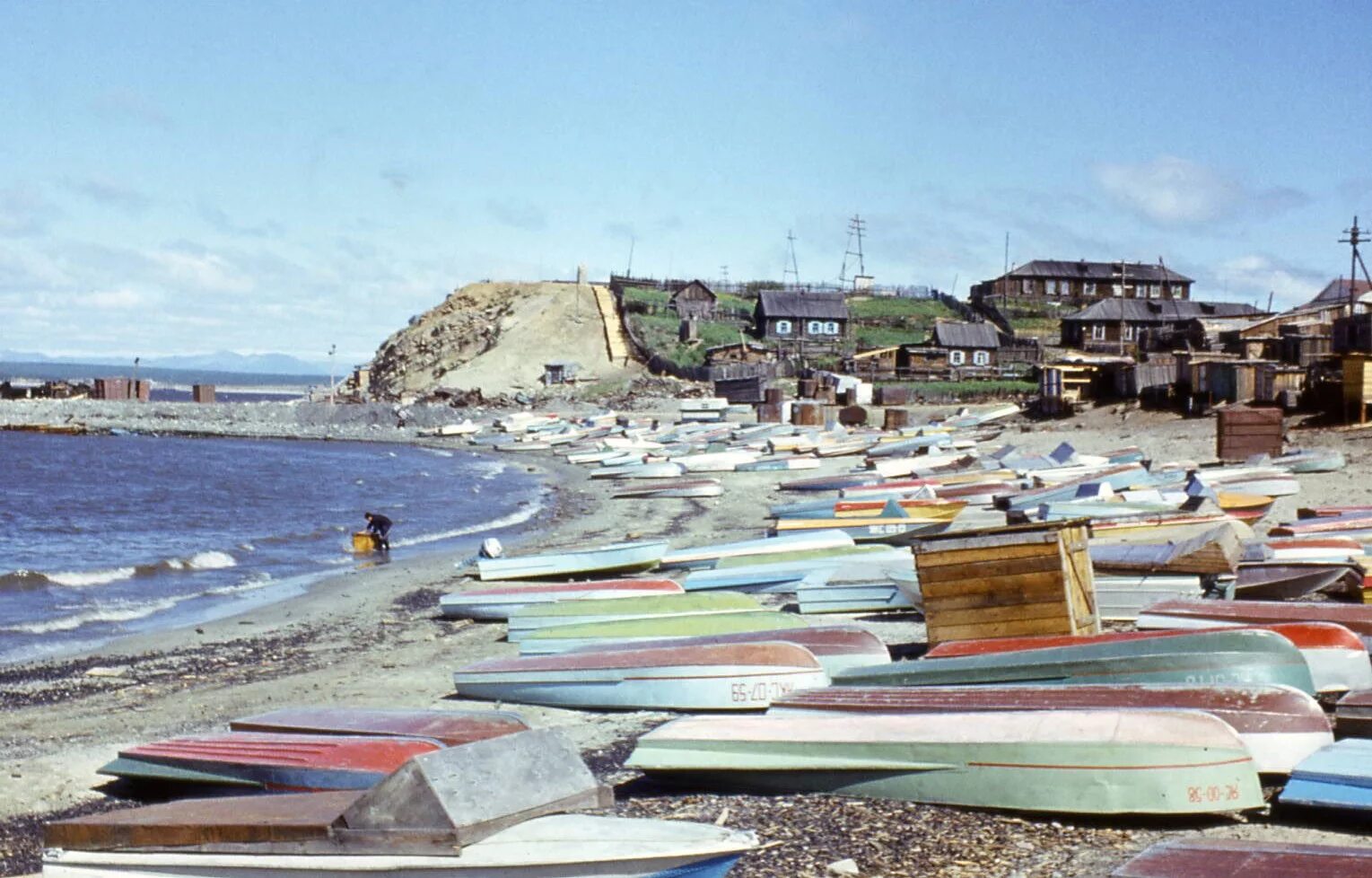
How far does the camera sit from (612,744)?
9.40 meters

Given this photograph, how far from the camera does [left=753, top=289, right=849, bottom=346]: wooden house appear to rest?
271 ft

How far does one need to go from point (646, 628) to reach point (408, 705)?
2228 millimetres

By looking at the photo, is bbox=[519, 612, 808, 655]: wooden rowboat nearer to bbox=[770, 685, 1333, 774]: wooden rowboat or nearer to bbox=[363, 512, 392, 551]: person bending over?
bbox=[770, 685, 1333, 774]: wooden rowboat

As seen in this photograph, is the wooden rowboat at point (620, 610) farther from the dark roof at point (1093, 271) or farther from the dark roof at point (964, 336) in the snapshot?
the dark roof at point (1093, 271)

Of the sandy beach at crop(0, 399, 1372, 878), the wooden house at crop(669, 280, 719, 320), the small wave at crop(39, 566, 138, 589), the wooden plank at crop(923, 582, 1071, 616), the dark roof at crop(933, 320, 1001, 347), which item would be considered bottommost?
the small wave at crop(39, 566, 138, 589)

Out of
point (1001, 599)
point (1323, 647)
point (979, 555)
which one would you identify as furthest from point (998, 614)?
point (1323, 647)

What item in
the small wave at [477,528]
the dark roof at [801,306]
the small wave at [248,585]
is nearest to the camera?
the small wave at [248,585]

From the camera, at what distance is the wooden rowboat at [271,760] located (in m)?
7.59

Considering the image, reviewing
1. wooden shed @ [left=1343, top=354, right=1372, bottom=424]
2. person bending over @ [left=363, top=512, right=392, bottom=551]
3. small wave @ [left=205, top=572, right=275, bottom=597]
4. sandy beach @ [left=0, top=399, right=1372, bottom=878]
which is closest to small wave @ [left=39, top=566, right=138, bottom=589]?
small wave @ [left=205, top=572, right=275, bottom=597]

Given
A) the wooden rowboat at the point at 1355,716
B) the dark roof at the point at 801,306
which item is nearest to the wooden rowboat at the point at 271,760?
the wooden rowboat at the point at 1355,716

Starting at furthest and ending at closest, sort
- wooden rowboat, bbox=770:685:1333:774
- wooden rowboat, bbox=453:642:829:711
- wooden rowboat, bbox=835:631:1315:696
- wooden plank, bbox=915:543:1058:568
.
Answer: wooden plank, bbox=915:543:1058:568 → wooden rowboat, bbox=453:642:829:711 → wooden rowboat, bbox=835:631:1315:696 → wooden rowboat, bbox=770:685:1333:774

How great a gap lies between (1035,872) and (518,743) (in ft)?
8.29

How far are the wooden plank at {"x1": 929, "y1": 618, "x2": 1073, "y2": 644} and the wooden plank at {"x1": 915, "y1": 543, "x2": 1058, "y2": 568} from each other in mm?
496

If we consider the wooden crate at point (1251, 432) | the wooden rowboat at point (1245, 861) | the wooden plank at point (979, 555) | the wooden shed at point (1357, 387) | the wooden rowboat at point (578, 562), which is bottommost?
the wooden rowboat at point (578, 562)
